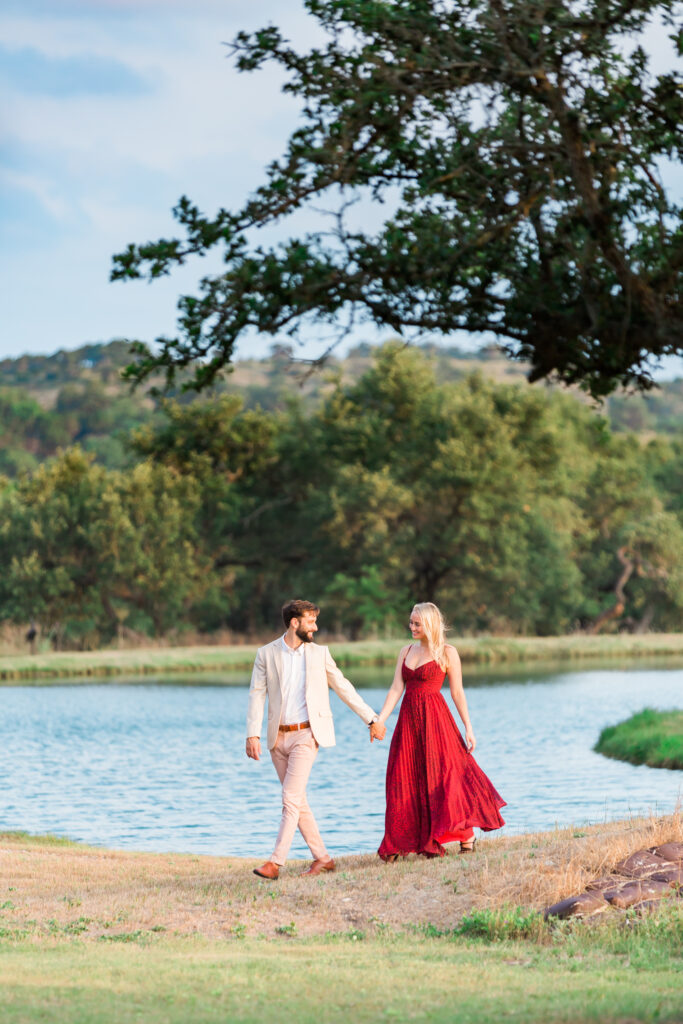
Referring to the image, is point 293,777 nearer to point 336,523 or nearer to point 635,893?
point 635,893

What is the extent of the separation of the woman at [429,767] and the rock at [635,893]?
5.46ft

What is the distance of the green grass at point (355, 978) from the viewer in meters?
5.91

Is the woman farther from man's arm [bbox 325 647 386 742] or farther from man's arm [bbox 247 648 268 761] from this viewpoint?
man's arm [bbox 247 648 268 761]

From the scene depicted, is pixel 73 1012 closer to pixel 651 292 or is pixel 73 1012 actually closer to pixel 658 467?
pixel 651 292

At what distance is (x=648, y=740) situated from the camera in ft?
68.9

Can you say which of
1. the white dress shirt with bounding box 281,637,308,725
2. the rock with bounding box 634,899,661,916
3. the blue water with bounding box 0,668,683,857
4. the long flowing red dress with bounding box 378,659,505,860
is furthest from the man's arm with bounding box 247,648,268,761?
the blue water with bounding box 0,668,683,857

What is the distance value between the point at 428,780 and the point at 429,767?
10 cm

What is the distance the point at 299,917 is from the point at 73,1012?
302 cm

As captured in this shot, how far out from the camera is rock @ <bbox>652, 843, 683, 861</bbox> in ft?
29.6

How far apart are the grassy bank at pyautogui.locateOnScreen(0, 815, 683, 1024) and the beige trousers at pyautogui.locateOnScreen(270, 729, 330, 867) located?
324 mm

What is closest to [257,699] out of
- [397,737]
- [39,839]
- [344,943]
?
[397,737]

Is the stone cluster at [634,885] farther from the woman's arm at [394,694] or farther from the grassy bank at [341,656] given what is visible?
the grassy bank at [341,656]

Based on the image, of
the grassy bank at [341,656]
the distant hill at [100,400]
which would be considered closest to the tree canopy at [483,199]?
the grassy bank at [341,656]

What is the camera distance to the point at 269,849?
14.2 meters
